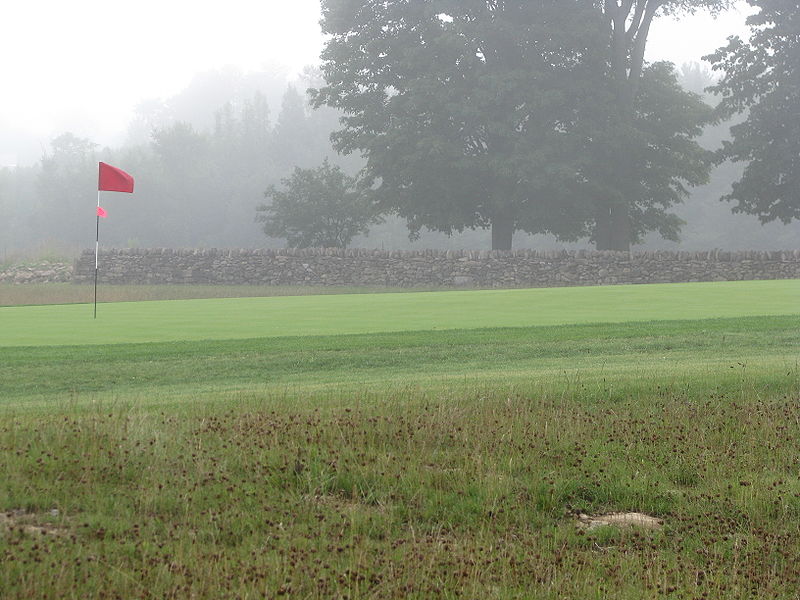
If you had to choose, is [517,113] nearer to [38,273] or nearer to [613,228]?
[613,228]

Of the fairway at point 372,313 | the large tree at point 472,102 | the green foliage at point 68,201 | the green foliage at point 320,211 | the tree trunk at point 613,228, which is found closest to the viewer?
the fairway at point 372,313

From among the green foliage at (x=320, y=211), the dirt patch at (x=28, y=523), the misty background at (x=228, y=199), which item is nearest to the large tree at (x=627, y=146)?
the green foliage at (x=320, y=211)

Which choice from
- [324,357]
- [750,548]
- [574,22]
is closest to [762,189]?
[574,22]

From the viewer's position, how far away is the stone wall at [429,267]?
119ft

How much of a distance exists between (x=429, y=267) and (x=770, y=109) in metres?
16.0

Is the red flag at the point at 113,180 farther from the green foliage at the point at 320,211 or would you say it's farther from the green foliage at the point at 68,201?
the green foliage at the point at 68,201

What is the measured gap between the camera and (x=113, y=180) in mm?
18656

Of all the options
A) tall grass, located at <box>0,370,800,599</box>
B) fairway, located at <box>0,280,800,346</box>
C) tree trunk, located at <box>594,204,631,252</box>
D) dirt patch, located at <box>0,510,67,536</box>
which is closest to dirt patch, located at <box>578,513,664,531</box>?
tall grass, located at <box>0,370,800,599</box>

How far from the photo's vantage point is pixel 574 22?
3969 centimetres

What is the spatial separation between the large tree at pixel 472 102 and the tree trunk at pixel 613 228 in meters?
1.01

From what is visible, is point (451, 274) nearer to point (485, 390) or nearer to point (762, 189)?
point (762, 189)

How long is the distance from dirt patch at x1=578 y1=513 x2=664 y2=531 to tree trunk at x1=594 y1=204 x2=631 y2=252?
35.7 meters

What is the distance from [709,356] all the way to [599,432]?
5.50 meters

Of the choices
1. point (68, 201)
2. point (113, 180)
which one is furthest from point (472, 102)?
point (68, 201)
